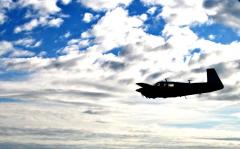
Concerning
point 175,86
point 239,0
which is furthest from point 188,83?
point 239,0

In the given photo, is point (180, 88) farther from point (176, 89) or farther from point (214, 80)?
point (214, 80)

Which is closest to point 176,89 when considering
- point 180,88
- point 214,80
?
point 180,88

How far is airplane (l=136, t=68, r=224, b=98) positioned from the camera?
89125mm

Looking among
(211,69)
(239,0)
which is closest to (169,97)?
(211,69)

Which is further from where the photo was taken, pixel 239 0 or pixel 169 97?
pixel 169 97

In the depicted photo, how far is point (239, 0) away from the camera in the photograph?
7219 centimetres

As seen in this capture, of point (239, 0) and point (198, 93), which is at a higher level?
point (239, 0)

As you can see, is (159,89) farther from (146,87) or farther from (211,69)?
(211,69)

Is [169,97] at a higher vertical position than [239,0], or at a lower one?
lower

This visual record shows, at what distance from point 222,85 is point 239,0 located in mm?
21067

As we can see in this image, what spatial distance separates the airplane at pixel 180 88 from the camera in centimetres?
8912

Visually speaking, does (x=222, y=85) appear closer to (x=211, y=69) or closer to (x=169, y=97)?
(x=211, y=69)

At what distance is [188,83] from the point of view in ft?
298

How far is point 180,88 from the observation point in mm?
90250
